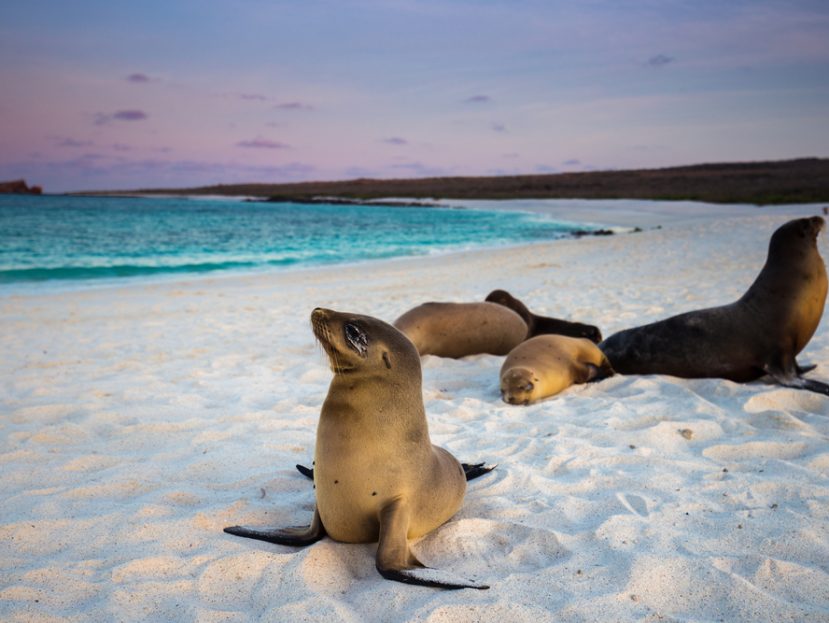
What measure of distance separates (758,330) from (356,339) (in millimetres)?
4315

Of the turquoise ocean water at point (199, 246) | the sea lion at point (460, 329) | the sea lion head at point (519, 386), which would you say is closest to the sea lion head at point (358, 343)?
the sea lion head at point (519, 386)

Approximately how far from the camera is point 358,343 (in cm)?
276

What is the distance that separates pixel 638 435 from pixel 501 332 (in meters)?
3.10

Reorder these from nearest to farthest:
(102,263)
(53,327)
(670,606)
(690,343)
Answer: (670,606) → (690,343) → (53,327) → (102,263)

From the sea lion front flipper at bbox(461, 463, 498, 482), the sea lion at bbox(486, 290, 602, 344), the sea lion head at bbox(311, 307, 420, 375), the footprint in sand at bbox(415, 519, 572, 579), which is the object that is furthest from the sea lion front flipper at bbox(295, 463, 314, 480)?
the sea lion at bbox(486, 290, 602, 344)

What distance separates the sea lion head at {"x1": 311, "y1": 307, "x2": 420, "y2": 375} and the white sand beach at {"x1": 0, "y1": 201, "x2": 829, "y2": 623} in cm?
82

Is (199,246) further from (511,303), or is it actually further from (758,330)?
(758,330)

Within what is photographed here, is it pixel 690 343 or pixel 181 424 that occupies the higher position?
pixel 690 343

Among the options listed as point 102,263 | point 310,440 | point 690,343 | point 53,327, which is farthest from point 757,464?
point 102,263

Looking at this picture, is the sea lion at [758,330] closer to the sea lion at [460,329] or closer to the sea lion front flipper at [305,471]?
the sea lion at [460,329]

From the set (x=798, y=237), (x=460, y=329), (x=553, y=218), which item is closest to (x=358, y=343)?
(x=460, y=329)

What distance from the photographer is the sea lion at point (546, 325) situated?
7168 millimetres

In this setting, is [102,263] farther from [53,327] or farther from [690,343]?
[690,343]

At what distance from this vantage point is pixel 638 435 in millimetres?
4340
